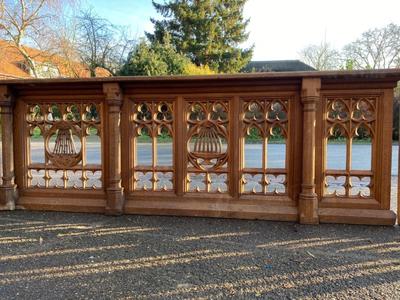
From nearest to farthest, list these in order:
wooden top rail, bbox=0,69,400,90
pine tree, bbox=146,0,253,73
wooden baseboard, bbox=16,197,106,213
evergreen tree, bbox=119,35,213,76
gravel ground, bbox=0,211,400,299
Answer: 1. gravel ground, bbox=0,211,400,299
2. wooden top rail, bbox=0,69,400,90
3. wooden baseboard, bbox=16,197,106,213
4. evergreen tree, bbox=119,35,213,76
5. pine tree, bbox=146,0,253,73

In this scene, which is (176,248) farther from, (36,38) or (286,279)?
(36,38)

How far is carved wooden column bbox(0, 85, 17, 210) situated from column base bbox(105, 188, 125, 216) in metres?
1.44

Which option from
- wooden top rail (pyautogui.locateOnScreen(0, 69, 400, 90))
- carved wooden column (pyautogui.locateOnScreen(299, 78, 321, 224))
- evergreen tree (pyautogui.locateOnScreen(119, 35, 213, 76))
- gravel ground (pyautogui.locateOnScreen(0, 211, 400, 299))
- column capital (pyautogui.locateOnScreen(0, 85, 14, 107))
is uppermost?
evergreen tree (pyautogui.locateOnScreen(119, 35, 213, 76))

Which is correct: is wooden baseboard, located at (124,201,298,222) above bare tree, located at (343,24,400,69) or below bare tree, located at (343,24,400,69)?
below

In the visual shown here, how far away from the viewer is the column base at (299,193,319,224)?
4.28 m

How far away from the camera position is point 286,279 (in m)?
2.74

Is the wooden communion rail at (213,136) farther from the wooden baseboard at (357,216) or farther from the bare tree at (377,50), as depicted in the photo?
the bare tree at (377,50)

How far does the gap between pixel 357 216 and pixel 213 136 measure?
2.02m

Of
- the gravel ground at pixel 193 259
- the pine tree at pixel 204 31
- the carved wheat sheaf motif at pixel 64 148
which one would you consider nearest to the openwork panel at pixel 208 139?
the gravel ground at pixel 193 259

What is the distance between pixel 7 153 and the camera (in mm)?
4961

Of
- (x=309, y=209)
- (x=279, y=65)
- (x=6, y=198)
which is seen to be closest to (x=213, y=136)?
(x=309, y=209)

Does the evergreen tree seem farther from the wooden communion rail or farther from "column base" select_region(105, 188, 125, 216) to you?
"column base" select_region(105, 188, 125, 216)

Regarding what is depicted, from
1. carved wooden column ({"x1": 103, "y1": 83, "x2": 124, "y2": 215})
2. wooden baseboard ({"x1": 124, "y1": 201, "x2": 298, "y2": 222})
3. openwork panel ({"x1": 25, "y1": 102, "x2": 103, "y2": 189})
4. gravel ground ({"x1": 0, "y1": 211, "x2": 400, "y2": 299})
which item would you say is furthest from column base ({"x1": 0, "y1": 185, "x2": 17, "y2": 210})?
wooden baseboard ({"x1": 124, "y1": 201, "x2": 298, "y2": 222})

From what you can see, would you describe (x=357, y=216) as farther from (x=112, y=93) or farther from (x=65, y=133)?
(x=65, y=133)
